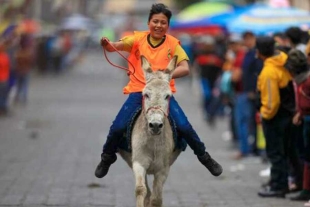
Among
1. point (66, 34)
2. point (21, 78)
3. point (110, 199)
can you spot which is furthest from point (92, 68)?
point (110, 199)

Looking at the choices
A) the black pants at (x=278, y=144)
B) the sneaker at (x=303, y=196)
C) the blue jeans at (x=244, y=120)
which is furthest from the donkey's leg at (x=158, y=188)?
the blue jeans at (x=244, y=120)

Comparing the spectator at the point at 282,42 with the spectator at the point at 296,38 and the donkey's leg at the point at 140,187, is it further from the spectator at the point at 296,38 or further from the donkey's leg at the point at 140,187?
the donkey's leg at the point at 140,187

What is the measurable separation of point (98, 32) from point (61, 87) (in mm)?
41603

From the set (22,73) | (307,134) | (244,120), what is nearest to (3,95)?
(22,73)

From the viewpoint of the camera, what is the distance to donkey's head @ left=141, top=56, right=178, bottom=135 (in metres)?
10.3

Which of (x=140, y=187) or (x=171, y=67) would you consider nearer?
(x=140, y=187)

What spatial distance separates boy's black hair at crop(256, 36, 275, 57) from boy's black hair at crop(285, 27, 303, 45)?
0.65 m

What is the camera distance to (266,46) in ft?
45.8

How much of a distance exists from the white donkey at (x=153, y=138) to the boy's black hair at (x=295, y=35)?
393 cm

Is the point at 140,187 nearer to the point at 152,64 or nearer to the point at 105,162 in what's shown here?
the point at 105,162

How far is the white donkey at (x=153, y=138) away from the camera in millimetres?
10469

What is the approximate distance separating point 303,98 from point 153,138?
9.30ft

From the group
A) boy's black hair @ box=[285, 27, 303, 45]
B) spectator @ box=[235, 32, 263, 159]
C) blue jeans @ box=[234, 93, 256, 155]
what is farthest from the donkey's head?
blue jeans @ box=[234, 93, 256, 155]

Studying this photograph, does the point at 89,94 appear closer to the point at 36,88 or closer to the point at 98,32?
the point at 36,88
